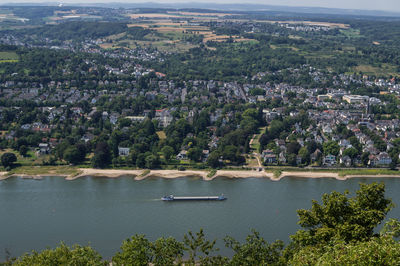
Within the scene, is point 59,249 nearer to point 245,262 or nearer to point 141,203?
point 245,262

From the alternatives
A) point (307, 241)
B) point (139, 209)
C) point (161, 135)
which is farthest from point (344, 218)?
point (161, 135)

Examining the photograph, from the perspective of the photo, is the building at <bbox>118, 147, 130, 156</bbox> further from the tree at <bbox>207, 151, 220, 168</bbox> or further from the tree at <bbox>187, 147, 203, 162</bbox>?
the tree at <bbox>207, 151, 220, 168</bbox>

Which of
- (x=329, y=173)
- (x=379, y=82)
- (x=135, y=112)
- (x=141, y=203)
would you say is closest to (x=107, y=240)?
(x=141, y=203)

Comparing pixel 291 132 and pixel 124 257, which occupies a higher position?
pixel 124 257

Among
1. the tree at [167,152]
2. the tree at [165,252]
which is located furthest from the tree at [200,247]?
the tree at [167,152]

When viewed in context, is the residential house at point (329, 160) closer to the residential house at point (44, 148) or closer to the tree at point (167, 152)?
the tree at point (167, 152)

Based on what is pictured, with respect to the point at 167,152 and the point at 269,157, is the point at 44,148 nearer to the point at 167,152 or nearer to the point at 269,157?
the point at 167,152

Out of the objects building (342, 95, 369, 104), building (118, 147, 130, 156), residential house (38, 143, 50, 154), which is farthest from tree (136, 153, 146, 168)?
building (342, 95, 369, 104)
